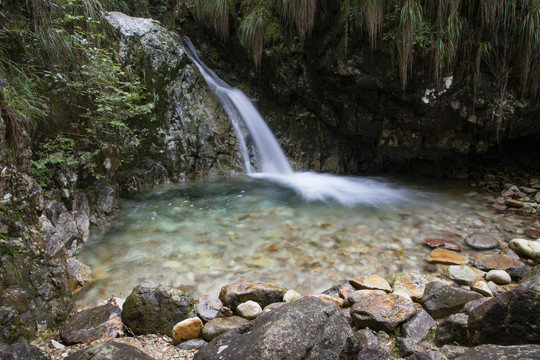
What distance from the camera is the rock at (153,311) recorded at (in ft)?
6.86

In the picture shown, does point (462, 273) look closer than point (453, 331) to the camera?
No

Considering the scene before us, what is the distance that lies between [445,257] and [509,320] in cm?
194

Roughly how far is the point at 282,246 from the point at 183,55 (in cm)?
571

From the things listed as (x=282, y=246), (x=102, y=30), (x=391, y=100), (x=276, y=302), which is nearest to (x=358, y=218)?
(x=282, y=246)

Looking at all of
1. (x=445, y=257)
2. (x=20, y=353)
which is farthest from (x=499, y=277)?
(x=20, y=353)

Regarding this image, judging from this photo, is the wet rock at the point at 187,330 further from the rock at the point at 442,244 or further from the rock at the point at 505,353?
the rock at the point at 442,244

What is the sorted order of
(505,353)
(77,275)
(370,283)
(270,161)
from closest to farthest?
(505,353) → (370,283) → (77,275) → (270,161)

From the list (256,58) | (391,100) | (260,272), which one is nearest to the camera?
(260,272)

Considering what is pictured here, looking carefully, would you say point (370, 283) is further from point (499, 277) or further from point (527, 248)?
point (527, 248)

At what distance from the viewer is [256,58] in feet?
22.3

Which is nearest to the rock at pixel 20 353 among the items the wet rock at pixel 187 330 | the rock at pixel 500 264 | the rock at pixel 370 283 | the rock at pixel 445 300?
the wet rock at pixel 187 330

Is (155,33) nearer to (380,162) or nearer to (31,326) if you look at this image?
(380,162)

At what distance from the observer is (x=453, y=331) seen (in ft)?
5.44

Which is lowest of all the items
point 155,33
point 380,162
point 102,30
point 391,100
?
point 380,162
